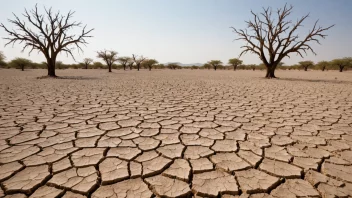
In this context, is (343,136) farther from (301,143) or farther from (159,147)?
(159,147)

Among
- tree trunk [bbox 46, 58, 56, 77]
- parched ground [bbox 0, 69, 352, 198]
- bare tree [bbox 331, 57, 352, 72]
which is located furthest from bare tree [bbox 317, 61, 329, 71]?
tree trunk [bbox 46, 58, 56, 77]

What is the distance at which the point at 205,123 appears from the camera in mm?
3291

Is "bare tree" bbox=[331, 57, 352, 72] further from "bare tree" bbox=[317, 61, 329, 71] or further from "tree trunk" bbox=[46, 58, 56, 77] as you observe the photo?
"tree trunk" bbox=[46, 58, 56, 77]

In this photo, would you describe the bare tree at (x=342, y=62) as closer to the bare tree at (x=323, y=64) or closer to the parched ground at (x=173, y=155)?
the bare tree at (x=323, y=64)

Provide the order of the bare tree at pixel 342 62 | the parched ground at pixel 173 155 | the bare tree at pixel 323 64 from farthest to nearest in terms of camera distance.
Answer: the bare tree at pixel 323 64
the bare tree at pixel 342 62
the parched ground at pixel 173 155

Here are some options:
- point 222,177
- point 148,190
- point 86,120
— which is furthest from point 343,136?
point 86,120

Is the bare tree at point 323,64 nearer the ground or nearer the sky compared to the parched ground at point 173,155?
nearer the sky

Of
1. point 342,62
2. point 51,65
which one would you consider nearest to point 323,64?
point 342,62

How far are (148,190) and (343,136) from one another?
2.90 m

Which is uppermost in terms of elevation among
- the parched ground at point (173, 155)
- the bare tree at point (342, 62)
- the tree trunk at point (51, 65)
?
the bare tree at point (342, 62)

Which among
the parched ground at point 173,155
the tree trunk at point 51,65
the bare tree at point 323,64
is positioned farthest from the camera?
the bare tree at point 323,64

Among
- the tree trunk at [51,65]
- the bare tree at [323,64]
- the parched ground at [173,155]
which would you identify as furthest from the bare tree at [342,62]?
the tree trunk at [51,65]

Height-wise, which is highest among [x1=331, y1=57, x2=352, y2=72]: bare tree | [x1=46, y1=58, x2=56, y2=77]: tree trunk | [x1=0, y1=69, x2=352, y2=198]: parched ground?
[x1=331, y1=57, x2=352, y2=72]: bare tree

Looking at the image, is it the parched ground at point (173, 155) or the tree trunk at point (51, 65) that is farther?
the tree trunk at point (51, 65)
